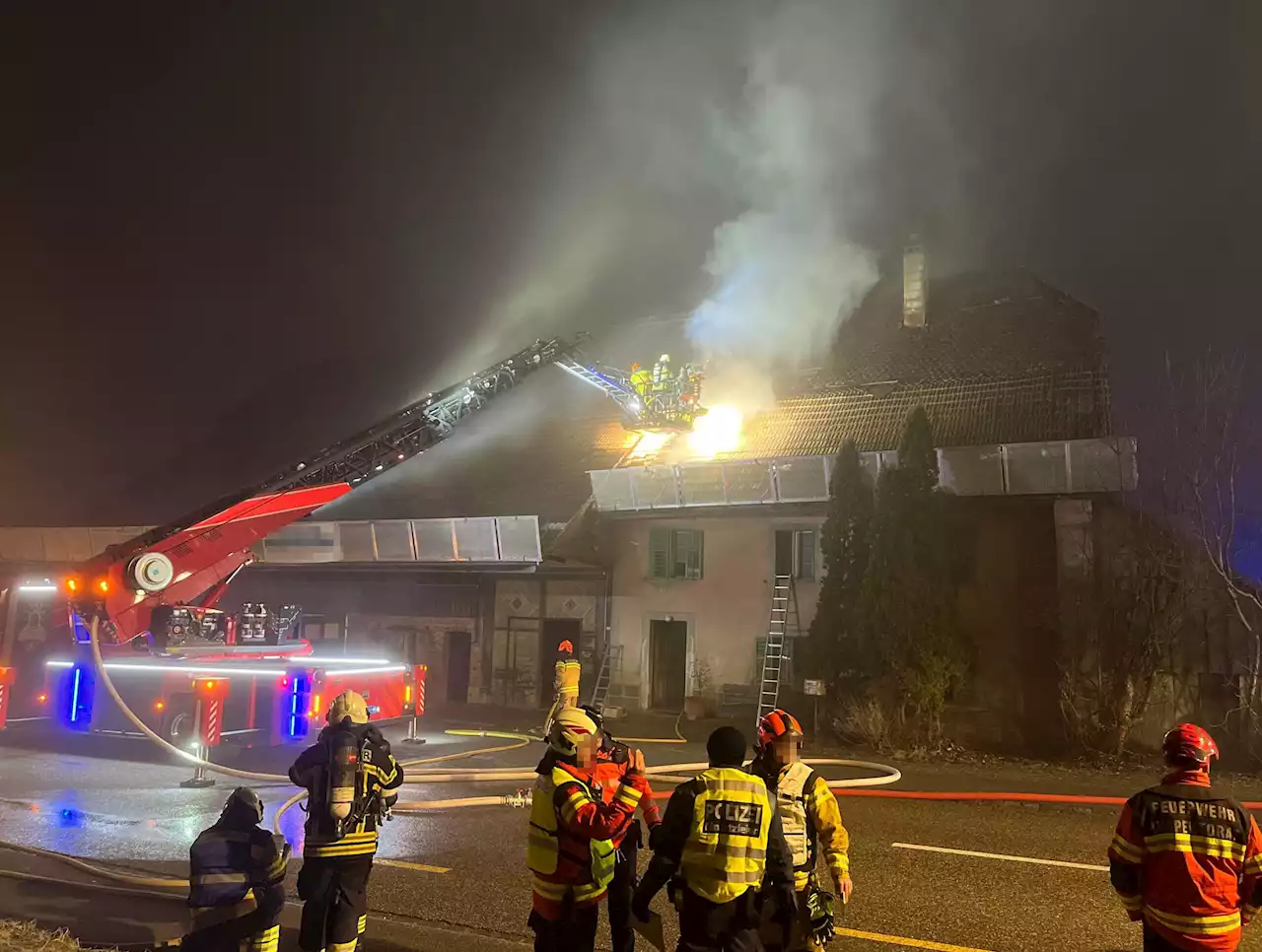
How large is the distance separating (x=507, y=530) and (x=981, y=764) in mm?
9835

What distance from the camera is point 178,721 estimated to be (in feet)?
37.7

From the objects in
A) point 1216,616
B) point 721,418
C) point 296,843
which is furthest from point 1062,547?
point 296,843

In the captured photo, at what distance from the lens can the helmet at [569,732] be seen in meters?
3.96

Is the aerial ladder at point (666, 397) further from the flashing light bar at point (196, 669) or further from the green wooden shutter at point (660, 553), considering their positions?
the flashing light bar at point (196, 669)

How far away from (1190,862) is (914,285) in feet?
63.3

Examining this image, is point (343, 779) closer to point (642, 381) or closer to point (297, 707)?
point (297, 707)

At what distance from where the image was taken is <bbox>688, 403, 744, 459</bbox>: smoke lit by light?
1878cm

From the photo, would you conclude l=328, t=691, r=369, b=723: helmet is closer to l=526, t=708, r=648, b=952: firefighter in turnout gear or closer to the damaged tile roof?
l=526, t=708, r=648, b=952: firefighter in turnout gear

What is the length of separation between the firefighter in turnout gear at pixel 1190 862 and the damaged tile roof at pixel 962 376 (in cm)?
1284

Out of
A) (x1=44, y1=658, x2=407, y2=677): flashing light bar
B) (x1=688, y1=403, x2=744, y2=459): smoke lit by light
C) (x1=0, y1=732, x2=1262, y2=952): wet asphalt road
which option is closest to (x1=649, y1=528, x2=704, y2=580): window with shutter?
(x1=688, y1=403, x2=744, y2=459): smoke lit by light

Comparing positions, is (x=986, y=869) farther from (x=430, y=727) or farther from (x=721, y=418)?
(x=721, y=418)

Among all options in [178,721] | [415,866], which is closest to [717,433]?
[178,721]

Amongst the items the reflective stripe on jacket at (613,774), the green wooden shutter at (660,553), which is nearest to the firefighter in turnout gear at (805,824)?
the reflective stripe on jacket at (613,774)

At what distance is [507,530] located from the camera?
17.6 metres
